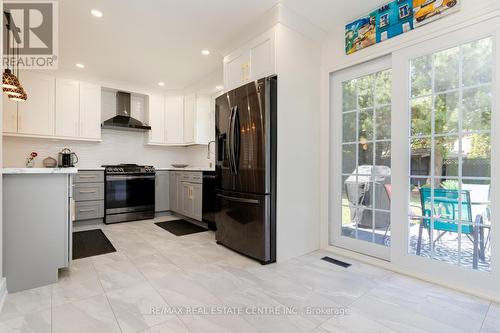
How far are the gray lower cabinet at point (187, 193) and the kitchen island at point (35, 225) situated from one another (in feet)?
6.55

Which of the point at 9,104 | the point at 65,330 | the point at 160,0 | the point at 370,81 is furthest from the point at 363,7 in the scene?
the point at 9,104

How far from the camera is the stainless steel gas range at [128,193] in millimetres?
4230

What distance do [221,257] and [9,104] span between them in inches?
158

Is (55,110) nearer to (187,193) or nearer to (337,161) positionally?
(187,193)

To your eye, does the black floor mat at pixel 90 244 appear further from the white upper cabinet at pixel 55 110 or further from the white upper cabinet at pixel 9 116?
the white upper cabinet at pixel 9 116

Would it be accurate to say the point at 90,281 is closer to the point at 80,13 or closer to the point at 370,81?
the point at 80,13

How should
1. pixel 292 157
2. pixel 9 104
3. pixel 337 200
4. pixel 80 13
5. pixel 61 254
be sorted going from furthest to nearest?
pixel 9 104, pixel 337 200, pixel 292 157, pixel 80 13, pixel 61 254

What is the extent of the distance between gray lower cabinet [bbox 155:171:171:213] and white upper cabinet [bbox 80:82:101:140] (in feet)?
4.23

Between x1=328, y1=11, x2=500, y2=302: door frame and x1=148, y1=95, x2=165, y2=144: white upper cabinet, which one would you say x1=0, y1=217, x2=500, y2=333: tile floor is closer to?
x1=328, y1=11, x2=500, y2=302: door frame

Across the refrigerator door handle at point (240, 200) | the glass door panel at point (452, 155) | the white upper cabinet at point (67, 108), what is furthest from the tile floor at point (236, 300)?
the white upper cabinet at point (67, 108)

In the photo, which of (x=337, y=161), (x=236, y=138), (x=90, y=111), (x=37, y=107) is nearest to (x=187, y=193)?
(x=236, y=138)

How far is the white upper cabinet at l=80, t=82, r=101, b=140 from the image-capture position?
4.31m

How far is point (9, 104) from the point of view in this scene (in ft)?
12.3

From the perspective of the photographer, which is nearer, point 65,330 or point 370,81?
point 65,330
